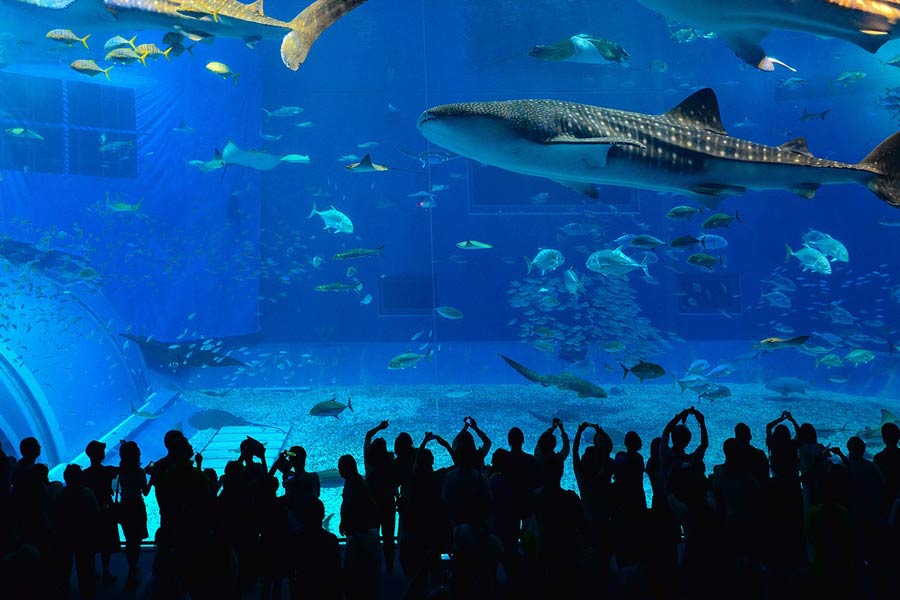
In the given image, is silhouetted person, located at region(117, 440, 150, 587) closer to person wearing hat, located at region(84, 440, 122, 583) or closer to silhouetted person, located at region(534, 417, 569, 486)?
person wearing hat, located at region(84, 440, 122, 583)

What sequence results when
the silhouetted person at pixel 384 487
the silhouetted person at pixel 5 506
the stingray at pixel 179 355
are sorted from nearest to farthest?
the silhouetted person at pixel 5 506 → the silhouetted person at pixel 384 487 → the stingray at pixel 179 355

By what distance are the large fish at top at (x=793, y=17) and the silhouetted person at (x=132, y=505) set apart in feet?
14.0

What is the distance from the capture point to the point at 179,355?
14.1 m

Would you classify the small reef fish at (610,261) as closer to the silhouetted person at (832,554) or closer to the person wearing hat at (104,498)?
the silhouetted person at (832,554)

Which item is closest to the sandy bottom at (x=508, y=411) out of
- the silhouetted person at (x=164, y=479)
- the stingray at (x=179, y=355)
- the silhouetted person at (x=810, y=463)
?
the stingray at (x=179, y=355)

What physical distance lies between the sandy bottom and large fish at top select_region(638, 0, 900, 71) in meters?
5.05

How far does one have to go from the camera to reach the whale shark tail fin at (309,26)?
13.2 feet

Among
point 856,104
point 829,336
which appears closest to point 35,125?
point 829,336

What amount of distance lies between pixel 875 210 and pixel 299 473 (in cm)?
2158

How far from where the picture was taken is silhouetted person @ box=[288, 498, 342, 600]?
248 centimetres

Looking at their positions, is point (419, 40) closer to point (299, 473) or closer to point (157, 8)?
point (157, 8)

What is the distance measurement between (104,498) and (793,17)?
5064 millimetres

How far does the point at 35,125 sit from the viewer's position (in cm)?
1220

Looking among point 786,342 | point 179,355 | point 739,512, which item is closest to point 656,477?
→ point 739,512
